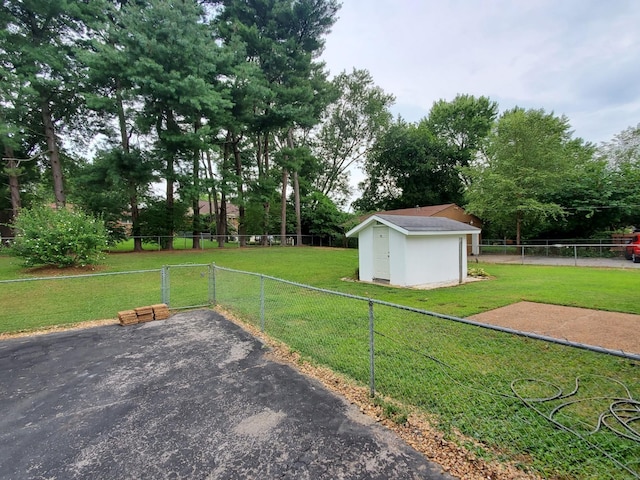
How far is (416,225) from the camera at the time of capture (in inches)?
420

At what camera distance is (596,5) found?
9320 mm

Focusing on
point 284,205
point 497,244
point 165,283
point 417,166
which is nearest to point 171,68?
point 284,205

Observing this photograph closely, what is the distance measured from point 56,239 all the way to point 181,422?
39.5 feet

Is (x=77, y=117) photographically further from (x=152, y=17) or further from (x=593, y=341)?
(x=593, y=341)

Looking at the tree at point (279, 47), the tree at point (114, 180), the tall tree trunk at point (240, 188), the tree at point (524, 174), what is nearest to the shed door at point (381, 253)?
the tree at point (279, 47)

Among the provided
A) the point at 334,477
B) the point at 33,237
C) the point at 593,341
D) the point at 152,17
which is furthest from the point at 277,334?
the point at 152,17

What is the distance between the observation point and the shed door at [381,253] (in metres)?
10.9

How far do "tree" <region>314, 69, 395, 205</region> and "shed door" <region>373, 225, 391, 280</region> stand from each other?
25.1 m

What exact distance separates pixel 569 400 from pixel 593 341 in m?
2.42

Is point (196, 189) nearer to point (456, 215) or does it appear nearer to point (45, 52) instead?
point (45, 52)

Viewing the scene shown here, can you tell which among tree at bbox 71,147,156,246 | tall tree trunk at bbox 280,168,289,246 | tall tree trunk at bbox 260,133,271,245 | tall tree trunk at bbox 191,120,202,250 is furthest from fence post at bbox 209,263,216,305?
tall tree trunk at bbox 280,168,289,246

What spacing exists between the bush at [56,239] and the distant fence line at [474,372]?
4026mm

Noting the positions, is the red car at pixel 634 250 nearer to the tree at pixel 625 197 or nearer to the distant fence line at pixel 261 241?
the tree at pixel 625 197

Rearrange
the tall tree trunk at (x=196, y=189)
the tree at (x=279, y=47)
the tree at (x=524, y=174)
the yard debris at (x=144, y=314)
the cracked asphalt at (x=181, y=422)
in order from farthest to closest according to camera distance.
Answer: the tree at (x=279, y=47)
the tree at (x=524, y=174)
the tall tree trunk at (x=196, y=189)
the yard debris at (x=144, y=314)
the cracked asphalt at (x=181, y=422)
